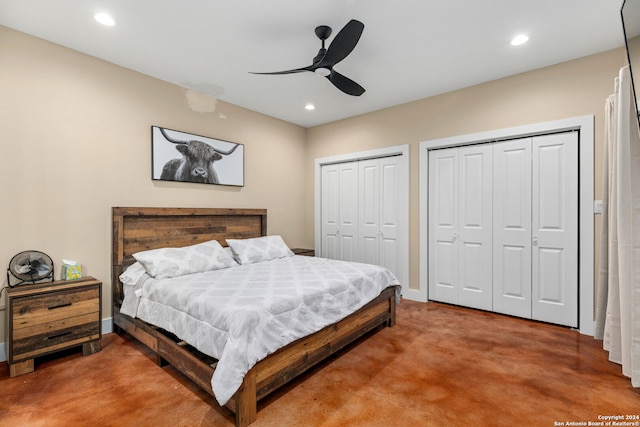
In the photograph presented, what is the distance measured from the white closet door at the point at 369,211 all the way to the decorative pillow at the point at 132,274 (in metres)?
2.91

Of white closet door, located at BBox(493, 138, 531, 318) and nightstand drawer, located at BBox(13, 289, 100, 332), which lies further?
white closet door, located at BBox(493, 138, 531, 318)

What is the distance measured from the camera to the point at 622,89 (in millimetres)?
2111

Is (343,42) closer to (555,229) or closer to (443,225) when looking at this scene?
(443,225)

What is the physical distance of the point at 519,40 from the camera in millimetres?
2658

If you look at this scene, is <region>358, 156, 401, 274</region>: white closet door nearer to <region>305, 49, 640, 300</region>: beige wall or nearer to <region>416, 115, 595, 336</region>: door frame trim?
<region>305, 49, 640, 300</region>: beige wall

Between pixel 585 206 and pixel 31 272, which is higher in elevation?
pixel 585 206

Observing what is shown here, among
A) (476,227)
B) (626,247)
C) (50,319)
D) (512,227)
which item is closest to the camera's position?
(626,247)

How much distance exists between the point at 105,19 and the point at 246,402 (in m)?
2.94

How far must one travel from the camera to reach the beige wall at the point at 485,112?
114 inches

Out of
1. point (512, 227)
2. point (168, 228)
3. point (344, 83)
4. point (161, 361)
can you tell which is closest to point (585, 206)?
point (512, 227)

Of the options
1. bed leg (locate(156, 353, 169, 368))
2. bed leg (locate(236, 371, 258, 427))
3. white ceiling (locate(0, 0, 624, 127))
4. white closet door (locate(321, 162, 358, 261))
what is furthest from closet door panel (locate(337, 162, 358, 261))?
bed leg (locate(236, 371, 258, 427))

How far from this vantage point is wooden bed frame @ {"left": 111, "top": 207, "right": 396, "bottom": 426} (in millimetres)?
1863

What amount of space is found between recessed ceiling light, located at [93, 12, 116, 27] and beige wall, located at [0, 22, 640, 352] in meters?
0.70

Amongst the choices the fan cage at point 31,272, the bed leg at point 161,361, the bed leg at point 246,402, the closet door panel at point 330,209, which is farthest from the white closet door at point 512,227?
the fan cage at point 31,272
